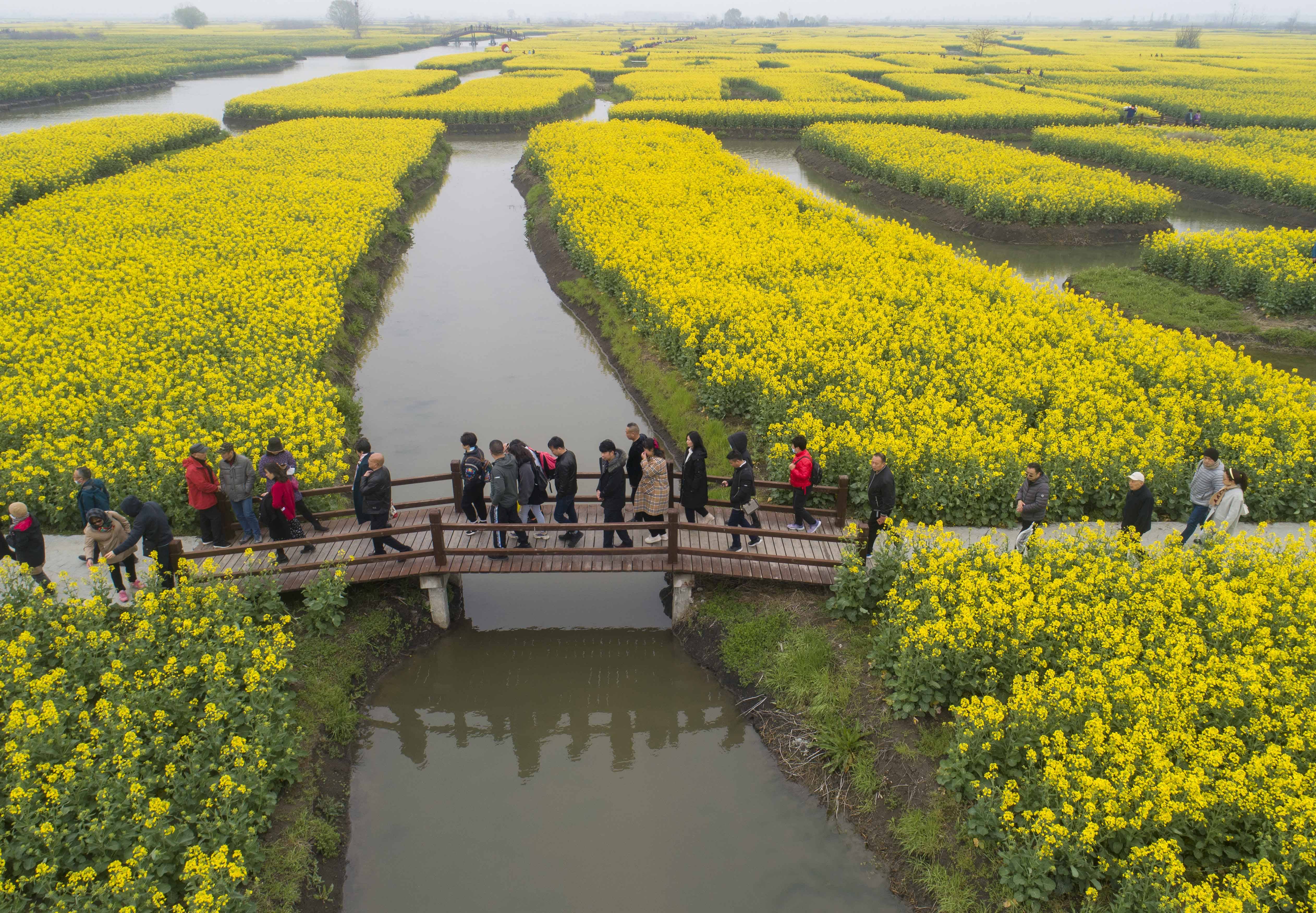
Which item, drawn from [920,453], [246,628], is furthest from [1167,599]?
[246,628]

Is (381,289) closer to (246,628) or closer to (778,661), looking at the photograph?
(246,628)

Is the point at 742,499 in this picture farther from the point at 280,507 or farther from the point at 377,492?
the point at 280,507

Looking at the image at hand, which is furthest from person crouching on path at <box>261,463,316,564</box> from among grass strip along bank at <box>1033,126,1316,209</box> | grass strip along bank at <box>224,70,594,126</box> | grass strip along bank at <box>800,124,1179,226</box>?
grass strip along bank at <box>224,70,594,126</box>

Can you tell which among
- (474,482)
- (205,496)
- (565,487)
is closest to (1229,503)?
(565,487)

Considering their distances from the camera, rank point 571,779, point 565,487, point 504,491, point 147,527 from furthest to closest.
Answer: point 565,487 → point 504,491 → point 147,527 → point 571,779

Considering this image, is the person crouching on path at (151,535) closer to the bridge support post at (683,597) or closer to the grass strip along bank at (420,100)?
the bridge support post at (683,597)

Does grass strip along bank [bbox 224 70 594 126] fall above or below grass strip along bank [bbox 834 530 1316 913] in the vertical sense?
above

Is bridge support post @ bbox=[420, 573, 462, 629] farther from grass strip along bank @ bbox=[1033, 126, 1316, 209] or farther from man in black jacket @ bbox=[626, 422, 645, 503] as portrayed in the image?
grass strip along bank @ bbox=[1033, 126, 1316, 209]
